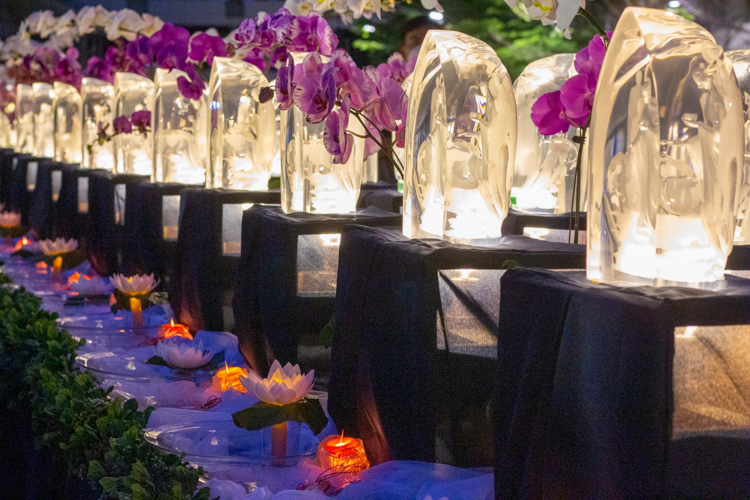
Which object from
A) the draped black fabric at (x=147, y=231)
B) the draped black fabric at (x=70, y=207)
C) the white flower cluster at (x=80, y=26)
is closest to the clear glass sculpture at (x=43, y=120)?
the white flower cluster at (x=80, y=26)

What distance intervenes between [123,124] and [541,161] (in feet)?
6.67

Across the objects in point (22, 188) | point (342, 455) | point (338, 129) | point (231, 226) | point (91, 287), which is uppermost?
point (338, 129)

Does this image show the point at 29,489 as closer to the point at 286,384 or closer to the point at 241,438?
the point at 241,438

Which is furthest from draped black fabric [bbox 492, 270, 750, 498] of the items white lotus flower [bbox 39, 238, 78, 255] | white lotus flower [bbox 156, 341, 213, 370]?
white lotus flower [bbox 39, 238, 78, 255]

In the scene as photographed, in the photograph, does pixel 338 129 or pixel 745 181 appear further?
pixel 338 129

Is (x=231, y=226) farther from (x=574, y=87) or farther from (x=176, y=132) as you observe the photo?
(x=574, y=87)

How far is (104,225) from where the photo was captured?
12.1ft

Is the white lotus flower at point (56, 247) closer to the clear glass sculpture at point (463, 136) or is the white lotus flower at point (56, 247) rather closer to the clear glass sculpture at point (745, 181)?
the clear glass sculpture at point (463, 136)

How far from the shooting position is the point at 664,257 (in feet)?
3.12

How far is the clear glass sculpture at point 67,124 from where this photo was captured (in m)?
4.41

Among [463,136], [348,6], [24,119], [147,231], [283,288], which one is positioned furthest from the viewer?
[24,119]

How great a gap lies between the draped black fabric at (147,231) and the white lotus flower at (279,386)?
150 cm

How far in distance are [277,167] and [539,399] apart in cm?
193

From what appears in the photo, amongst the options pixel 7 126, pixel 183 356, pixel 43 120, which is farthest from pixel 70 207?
pixel 7 126
